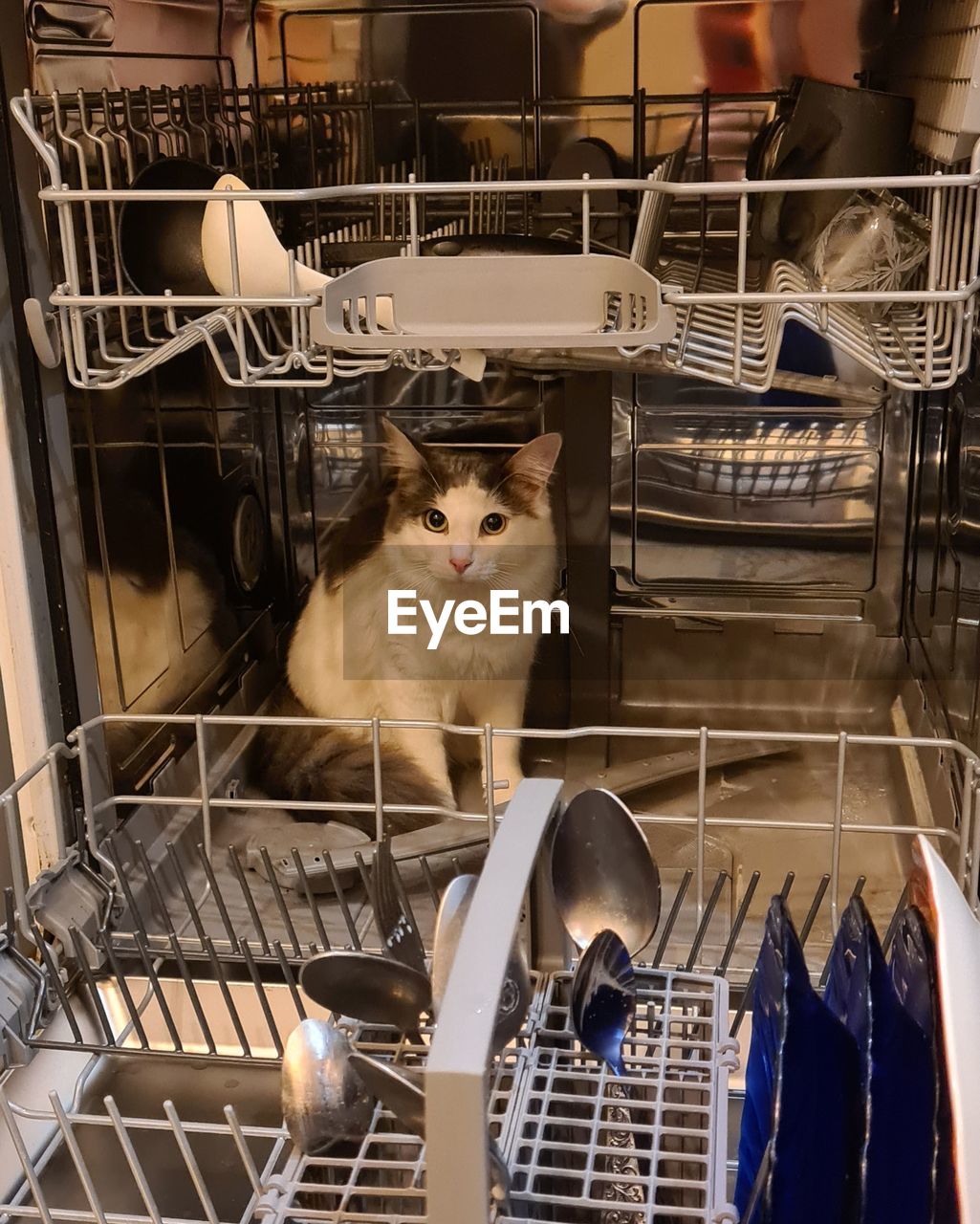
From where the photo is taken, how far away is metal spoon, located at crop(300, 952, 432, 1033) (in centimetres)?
70

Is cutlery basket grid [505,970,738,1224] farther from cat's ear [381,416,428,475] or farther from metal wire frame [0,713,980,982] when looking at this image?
cat's ear [381,416,428,475]

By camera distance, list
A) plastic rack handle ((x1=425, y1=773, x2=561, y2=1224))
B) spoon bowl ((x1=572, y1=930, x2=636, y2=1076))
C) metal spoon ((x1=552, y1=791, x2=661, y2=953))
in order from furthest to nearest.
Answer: metal spoon ((x1=552, y1=791, x2=661, y2=953)), spoon bowl ((x1=572, y1=930, x2=636, y2=1076)), plastic rack handle ((x1=425, y1=773, x2=561, y2=1224))

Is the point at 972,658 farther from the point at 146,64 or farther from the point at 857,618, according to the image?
the point at 146,64

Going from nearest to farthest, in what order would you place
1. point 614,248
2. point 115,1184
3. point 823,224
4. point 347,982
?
point 347,982, point 115,1184, point 823,224, point 614,248

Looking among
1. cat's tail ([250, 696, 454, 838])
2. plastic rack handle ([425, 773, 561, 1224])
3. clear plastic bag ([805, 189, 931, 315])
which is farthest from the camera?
cat's tail ([250, 696, 454, 838])

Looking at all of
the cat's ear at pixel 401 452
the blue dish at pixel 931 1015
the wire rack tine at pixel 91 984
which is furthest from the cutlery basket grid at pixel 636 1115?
the cat's ear at pixel 401 452

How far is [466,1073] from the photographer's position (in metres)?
0.47

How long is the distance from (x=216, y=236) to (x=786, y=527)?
0.78m

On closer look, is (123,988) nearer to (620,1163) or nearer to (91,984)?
(91,984)

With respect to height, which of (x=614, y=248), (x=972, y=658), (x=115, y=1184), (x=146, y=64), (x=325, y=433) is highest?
(x=146, y=64)

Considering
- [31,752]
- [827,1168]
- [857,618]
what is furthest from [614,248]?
[827,1168]

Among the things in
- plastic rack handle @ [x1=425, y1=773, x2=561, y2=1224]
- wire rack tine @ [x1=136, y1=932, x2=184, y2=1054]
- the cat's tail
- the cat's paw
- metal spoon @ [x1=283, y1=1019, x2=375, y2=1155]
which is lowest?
the cat's paw

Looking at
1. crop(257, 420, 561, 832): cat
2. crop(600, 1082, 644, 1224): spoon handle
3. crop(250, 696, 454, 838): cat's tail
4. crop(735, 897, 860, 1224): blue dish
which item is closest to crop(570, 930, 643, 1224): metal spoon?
crop(600, 1082, 644, 1224): spoon handle

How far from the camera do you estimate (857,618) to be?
142cm
